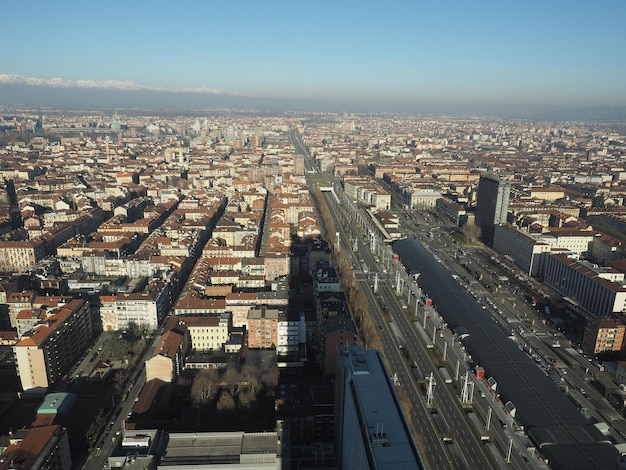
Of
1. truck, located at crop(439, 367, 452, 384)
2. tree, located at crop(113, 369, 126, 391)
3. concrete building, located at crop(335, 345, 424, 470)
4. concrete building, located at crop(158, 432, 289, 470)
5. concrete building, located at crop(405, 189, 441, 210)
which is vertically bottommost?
tree, located at crop(113, 369, 126, 391)

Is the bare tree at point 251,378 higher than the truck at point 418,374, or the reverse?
the bare tree at point 251,378

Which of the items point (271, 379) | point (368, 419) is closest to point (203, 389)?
point (271, 379)

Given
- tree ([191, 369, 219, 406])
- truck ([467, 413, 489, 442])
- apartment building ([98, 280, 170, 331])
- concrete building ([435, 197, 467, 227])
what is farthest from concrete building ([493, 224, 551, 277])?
apartment building ([98, 280, 170, 331])

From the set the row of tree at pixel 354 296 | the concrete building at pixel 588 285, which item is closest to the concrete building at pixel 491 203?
the concrete building at pixel 588 285

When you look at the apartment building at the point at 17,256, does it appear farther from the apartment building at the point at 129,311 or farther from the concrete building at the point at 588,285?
the concrete building at the point at 588,285

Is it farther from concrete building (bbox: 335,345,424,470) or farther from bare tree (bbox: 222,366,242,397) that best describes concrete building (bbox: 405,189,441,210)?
concrete building (bbox: 335,345,424,470)

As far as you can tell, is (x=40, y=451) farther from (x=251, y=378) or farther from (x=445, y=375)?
(x=445, y=375)
